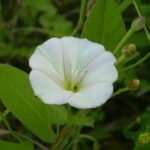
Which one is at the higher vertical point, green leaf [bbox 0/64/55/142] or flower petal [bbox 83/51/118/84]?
flower petal [bbox 83/51/118/84]

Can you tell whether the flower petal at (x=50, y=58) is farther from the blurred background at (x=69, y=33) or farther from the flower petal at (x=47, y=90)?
the blurred background at (x=69, y=33)

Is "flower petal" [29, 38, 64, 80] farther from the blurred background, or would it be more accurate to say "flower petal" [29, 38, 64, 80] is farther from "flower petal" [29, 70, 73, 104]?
the blurred background

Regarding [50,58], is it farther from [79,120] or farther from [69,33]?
[69,33]

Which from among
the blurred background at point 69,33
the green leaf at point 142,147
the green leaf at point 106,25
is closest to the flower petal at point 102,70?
the green leaf at point 106,25

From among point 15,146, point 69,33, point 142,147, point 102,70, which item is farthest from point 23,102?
point 69,33

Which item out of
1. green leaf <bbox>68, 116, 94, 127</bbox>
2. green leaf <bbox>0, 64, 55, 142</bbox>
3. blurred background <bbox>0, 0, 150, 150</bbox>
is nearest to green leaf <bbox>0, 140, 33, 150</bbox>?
green leaf <bbox>0, 64, 55, 142</bbox>

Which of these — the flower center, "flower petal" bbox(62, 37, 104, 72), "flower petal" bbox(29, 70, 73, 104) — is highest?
"flower petal" bbox(62, 37, 104, 72)

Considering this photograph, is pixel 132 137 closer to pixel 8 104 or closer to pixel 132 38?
pixel 132 38
